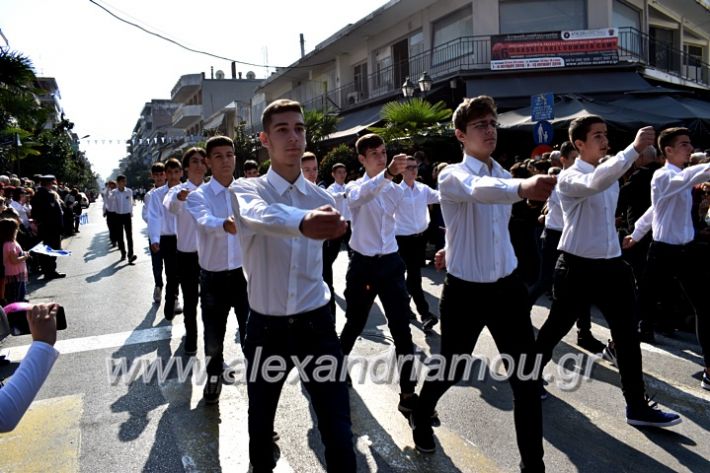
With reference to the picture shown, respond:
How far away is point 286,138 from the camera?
2.67 metres

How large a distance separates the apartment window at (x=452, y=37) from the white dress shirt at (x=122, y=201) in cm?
1177

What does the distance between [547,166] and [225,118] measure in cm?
4754

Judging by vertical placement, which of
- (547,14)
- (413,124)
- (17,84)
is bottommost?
(413,124)

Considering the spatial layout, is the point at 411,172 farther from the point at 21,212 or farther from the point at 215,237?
the point at 21,212

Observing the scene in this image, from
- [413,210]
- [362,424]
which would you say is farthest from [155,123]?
[362,424]

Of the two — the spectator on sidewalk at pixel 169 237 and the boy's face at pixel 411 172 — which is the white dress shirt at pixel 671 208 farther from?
the spectator on sidewalk at pixel 169 237

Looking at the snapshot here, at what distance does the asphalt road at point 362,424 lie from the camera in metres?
3.41

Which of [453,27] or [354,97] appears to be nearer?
[453,27]

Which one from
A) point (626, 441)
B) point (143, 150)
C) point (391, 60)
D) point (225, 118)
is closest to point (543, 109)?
point (626, 441)

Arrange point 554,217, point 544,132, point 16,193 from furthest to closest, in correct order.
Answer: point 16,193, point 544,132, point 554,217

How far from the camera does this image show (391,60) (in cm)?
2394

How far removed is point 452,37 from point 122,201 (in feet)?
43.8

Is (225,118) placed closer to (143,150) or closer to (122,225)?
(122,225)

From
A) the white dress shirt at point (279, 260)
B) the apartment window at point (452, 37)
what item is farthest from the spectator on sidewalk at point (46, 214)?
the apartment window at point (452, 37)
